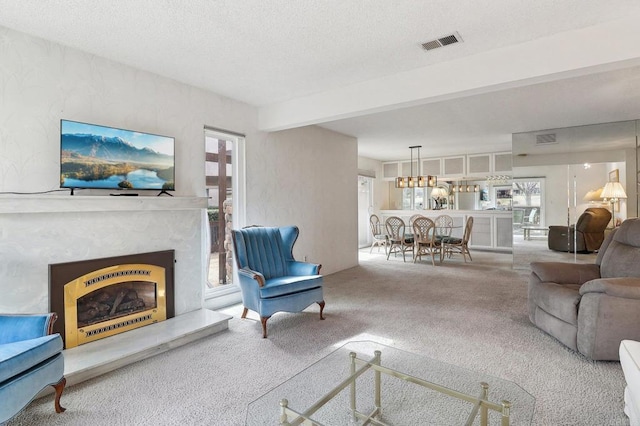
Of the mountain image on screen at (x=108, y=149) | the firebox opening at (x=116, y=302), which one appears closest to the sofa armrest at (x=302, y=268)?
the firebox opening at (x=116, y=302)

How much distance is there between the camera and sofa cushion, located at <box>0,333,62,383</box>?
66.8 inches

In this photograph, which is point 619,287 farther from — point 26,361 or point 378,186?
point 378,186

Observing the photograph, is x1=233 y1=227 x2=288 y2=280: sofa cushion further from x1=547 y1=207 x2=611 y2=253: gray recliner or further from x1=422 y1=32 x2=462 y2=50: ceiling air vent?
x1=547 y1=207 x2=611 y2=253: gray recliner

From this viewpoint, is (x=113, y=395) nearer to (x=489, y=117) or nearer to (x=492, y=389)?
(x=492, y=389)

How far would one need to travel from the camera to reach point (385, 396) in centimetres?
202

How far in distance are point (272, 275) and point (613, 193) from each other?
549cm

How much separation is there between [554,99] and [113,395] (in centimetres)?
541

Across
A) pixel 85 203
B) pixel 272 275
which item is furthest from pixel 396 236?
pixel 85 203

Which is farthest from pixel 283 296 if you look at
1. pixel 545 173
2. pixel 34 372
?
pixel 545 173

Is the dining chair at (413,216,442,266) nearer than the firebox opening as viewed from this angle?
No

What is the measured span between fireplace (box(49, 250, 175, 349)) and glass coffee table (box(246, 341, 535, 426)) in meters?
2.04

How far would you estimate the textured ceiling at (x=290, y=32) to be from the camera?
89.9 inches

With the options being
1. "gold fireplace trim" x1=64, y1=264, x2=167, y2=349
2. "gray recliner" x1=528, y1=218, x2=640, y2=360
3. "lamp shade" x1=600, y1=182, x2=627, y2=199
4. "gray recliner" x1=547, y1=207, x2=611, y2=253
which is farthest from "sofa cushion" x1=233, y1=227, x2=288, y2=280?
"lamp shade" x1=600, y1=182, x2=627, y2=199

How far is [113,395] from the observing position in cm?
218
